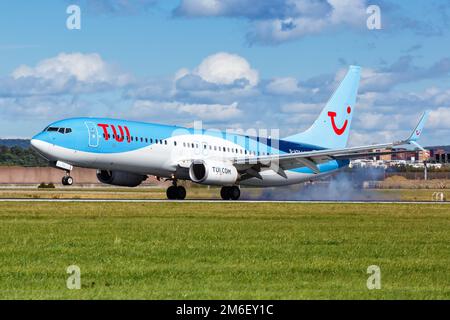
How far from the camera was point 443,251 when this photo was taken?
2350 cm

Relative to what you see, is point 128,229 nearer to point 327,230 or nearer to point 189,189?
point 327,230

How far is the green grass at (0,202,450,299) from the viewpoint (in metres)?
16.3

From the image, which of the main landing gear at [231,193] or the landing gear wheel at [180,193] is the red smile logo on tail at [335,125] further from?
the landing gear wheel at [180,193]

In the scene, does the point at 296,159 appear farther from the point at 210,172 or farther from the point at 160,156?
the point at 160,156

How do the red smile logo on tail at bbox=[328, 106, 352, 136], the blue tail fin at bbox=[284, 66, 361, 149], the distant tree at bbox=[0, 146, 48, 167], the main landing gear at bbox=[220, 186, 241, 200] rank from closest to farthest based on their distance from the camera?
the main landing gear at bbox=[220, 186, 241, 200], the blue tail fin at bbox=[284, 66, 361, 149], the red smile logo on tail at bbox=[328, 106, 352, 136], the distant tree at bbox=[0, 146, 48, 167]

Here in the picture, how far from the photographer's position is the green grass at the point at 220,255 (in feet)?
53.6

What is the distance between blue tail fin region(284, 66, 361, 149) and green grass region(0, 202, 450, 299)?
27.0 meters

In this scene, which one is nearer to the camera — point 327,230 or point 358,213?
point 327,230

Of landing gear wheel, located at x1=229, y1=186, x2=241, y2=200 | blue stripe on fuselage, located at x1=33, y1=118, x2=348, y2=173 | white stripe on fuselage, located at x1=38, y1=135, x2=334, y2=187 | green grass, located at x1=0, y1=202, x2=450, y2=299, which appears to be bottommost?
green grass, located at x1=0, y1=202, x2=450, y2=299

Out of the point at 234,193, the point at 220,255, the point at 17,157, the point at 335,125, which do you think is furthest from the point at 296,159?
the point at 17,157

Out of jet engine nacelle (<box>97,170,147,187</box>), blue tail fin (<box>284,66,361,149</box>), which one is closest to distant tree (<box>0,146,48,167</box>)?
blue tail fin (<box>284,66,361,149</box>)

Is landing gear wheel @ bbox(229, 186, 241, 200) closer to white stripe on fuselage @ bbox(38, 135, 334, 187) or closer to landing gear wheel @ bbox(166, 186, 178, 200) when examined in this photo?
white stripe on fuselage @ bbox(38, 135, 334, 187)
